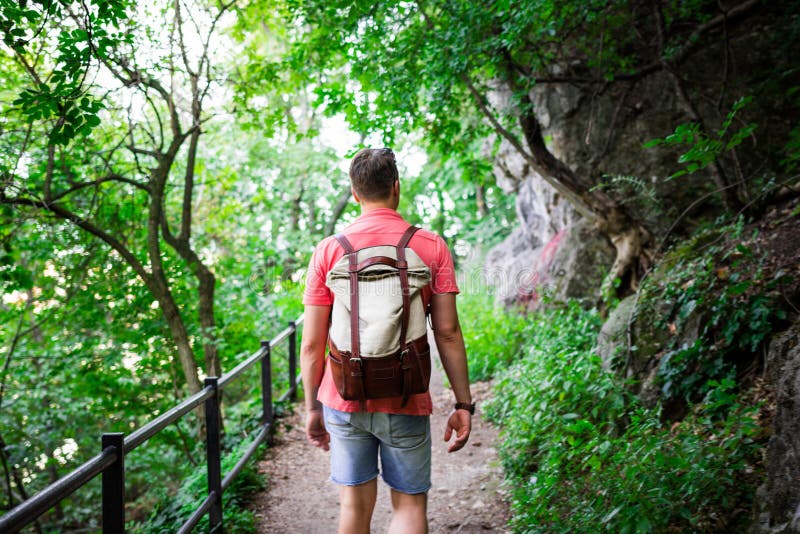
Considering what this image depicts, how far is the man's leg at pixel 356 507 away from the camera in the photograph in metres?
2.50

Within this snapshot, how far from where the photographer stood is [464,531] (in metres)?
4.08

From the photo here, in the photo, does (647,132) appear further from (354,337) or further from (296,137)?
(354,337)

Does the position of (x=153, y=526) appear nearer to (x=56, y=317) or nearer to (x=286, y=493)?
(x=286, y=493)

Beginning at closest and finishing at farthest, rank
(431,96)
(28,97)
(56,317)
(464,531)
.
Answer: (28,97) → (464,531) → (431,96) → (56,317)

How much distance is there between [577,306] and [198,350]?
5196 mm

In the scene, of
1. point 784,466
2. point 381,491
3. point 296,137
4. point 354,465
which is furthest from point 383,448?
point 296,137

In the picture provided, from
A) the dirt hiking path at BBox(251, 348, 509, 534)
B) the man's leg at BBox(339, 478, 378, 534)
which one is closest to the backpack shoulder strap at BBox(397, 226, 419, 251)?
the man's leg at BBox(339, 478, 378, 534)

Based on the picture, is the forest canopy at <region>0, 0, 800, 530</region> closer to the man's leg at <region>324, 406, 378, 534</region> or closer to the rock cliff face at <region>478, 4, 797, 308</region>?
the rock cliff face at <region>478, 4, 797, 308</region>

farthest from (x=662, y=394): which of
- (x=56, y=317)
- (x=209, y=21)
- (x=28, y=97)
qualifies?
(x=56, y=317)

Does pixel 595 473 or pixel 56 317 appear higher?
pixel 56 317

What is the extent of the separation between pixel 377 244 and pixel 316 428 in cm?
95

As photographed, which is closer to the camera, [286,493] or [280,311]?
[286,493]

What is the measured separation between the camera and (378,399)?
7.90 ft

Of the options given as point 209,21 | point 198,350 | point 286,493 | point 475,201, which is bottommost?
point 286,493
